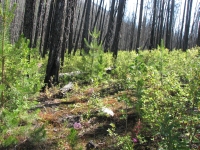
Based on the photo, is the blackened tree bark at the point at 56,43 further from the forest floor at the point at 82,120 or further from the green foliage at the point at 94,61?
the green foliage at the point at 94,61

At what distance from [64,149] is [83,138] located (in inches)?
18.0

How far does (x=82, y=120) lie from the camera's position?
4.36 metres

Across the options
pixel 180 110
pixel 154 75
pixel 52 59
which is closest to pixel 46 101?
pixel 52 59

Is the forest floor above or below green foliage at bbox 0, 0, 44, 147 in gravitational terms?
below

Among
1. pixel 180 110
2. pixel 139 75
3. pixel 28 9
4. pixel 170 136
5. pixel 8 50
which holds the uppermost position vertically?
pixel 28 9

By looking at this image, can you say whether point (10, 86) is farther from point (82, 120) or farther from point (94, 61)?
point (94, 61)

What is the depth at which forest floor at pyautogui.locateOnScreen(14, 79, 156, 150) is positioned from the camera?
3516 mm

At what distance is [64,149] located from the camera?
3.40 m

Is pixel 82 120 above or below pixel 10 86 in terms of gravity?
below

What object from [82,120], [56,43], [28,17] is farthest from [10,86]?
[28,17]

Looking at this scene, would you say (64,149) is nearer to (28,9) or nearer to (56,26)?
(56,26)

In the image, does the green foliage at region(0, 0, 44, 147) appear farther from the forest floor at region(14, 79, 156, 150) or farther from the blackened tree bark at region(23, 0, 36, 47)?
the blackened tree bark at region(23, 0, 36, 47)

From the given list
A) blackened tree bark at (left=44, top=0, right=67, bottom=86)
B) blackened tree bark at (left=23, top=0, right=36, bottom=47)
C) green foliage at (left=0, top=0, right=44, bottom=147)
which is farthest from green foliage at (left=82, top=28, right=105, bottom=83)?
green foliage at (left=0, top=0, right=44, bottom=147)

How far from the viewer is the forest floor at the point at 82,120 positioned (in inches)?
138
